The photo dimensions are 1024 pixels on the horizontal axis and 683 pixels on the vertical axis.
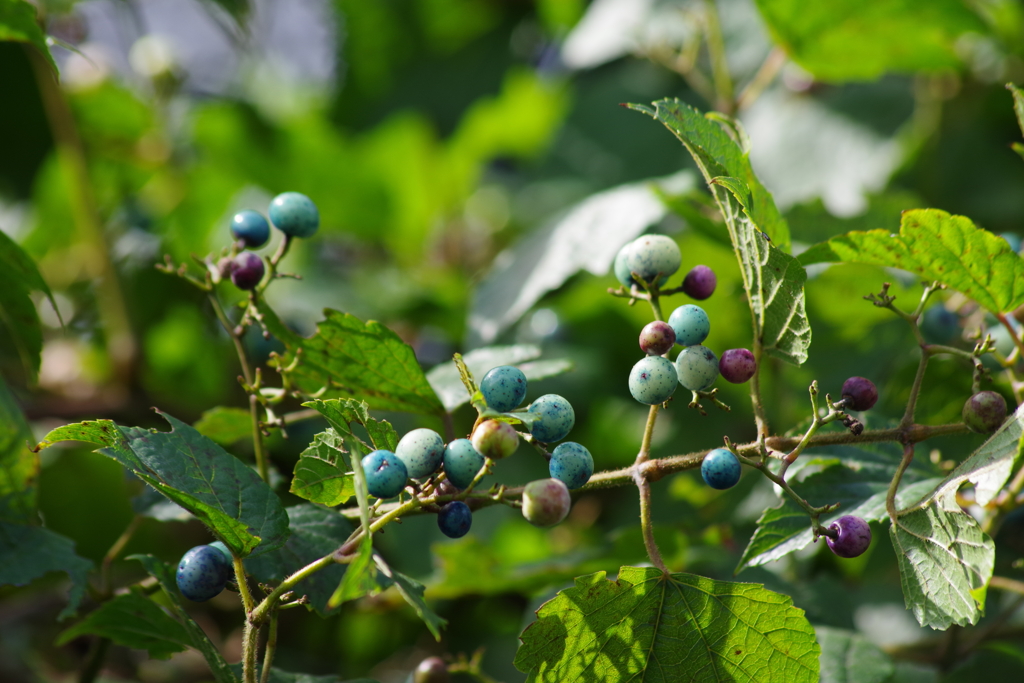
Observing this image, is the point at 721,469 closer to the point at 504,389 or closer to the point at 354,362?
the point at 504,389

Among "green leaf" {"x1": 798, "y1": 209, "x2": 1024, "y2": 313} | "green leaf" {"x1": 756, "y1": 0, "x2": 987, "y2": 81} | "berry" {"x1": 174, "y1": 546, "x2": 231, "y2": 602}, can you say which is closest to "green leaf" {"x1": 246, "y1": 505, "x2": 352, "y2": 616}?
"berry" {"x1": 174, "y1": 546, "x2": 231, "y2": 602}

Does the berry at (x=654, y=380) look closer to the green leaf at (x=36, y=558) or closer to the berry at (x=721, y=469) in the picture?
the berry at (x=721, y=469)

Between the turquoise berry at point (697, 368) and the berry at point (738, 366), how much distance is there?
10 mm

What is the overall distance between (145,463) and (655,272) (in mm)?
495

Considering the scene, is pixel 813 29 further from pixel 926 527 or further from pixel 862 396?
pixel 926 527

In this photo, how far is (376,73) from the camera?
105 inches

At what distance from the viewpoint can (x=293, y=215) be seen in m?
0.91

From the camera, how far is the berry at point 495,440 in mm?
655

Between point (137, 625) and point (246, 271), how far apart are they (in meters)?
0.38

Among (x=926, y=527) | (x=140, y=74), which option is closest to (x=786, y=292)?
(x=926, y=527)

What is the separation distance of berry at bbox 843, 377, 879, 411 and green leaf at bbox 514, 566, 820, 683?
7.5 inches

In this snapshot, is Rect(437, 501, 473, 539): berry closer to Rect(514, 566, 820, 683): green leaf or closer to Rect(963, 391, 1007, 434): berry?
Rect(514, 566, 820, 683): green leaf

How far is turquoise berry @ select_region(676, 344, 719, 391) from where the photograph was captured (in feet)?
2.44

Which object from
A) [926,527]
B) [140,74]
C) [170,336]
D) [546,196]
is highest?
[140,74]
